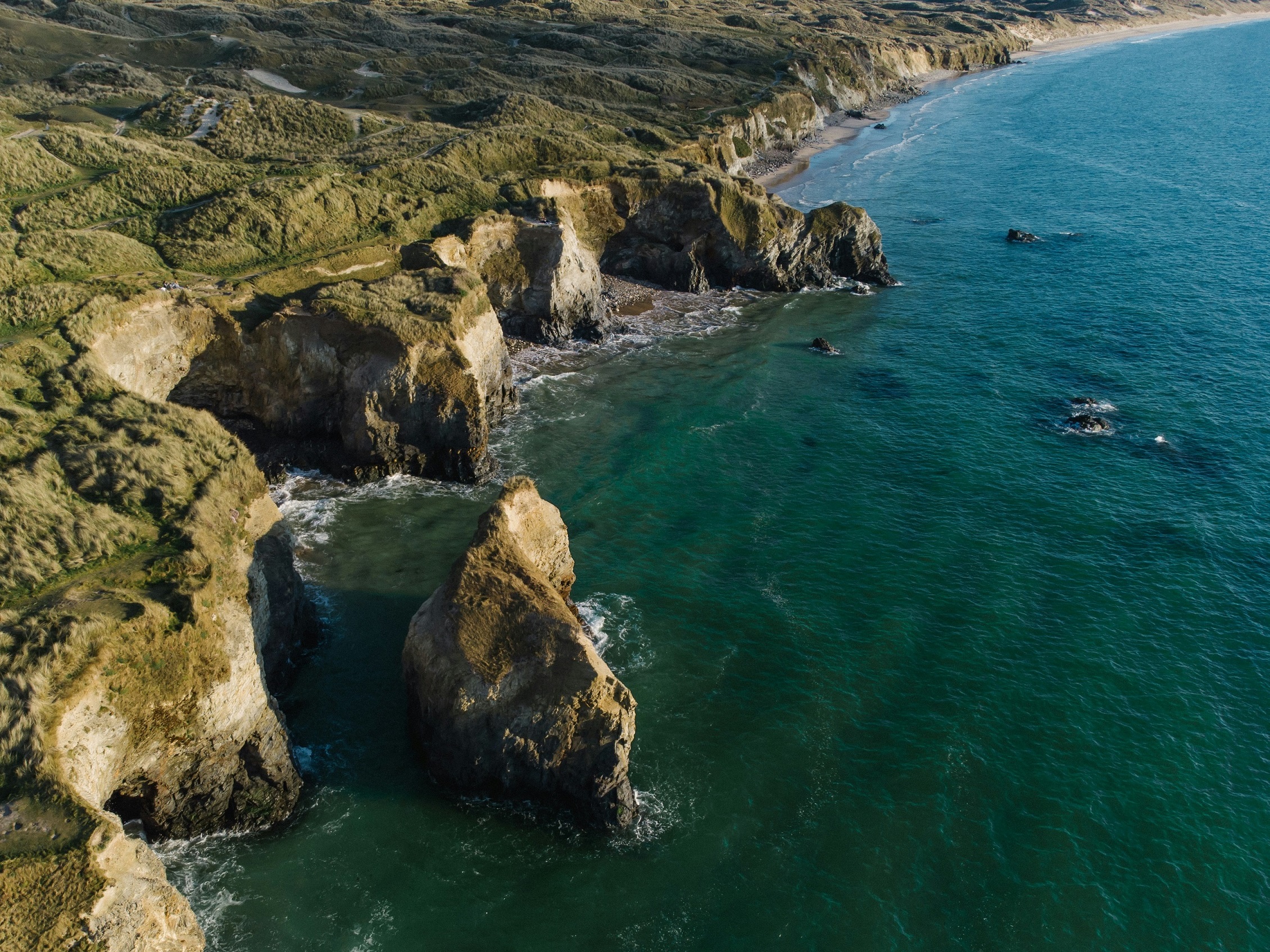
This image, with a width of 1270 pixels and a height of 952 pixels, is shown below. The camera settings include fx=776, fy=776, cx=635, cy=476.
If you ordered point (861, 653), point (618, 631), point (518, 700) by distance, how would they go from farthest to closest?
1. point (618, 631)
2. point (861, 653)
3. point (518, 700)

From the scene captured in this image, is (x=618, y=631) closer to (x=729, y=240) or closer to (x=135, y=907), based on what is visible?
(x=135, y=907)

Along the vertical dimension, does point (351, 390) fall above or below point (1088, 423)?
above

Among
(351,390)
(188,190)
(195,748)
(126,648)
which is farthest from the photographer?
(188,190)

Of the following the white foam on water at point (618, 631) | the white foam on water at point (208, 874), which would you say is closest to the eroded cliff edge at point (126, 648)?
the white foam on water at point (208, 874)

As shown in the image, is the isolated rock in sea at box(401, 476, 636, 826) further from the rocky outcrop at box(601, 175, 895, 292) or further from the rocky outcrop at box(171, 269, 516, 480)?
the rocky outcrop at box(601, 175, 895, 292)

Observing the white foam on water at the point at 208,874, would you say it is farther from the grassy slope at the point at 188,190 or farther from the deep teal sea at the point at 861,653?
the grassy slope at the point at 188,190

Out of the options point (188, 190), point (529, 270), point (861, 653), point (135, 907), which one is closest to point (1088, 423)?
point (861, 653)

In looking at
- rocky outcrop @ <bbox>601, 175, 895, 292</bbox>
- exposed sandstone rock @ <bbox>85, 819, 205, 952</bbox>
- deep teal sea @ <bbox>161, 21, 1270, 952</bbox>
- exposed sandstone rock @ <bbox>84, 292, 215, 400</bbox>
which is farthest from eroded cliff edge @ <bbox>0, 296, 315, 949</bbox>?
rocky outcrop @ <bbox>601, 175, 895, 292</bbox>
